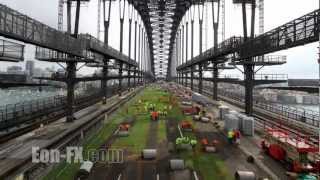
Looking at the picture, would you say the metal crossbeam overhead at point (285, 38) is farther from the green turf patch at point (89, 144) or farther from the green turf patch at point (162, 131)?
the green turf patch at point (89, 144)

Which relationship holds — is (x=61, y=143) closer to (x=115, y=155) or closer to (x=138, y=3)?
(x=115, y=155)

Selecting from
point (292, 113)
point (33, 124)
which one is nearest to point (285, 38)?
point (292, 113)

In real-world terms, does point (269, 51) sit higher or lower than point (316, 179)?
higher

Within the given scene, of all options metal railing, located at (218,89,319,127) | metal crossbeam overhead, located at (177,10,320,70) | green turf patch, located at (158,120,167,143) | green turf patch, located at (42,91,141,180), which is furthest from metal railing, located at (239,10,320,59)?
green turf patch, located at (42,91,141,180)

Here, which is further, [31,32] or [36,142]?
[36,142]

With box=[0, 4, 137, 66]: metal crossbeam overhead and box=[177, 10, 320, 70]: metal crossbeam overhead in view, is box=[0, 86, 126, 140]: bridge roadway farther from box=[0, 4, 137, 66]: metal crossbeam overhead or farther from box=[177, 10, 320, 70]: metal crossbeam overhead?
box=[177, 10, 320, 70]: metal crossbeam overhead

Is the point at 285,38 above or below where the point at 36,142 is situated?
above

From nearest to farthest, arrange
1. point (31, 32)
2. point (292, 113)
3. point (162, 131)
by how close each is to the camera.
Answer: point (31, 32), point (162, 131), point (292, 113)

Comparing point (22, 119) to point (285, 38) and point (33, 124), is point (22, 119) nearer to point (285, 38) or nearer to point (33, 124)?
point (33, 124)

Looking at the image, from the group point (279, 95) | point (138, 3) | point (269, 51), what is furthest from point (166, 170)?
point (138, 3)

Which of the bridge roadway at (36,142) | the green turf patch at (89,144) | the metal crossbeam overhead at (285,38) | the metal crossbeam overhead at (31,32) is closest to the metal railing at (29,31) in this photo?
the metal crossbeam overhead at (31,32)

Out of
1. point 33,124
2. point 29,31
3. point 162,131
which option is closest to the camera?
point 29,31
